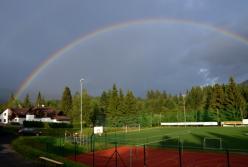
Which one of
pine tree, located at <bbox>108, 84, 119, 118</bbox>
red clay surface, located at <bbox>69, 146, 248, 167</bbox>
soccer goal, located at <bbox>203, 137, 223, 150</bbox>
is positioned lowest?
red clay surface, located at <bbox>69, 146, 248, 167</bbox>

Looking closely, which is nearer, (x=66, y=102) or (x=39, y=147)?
(x=39, y=147)

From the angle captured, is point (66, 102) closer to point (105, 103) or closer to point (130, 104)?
point (105, 103)

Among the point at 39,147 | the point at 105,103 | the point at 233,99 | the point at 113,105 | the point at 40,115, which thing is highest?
the point at 233,99

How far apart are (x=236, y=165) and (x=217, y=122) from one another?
4827 centimetres

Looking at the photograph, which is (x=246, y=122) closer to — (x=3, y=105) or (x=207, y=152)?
(x=207, y=152)

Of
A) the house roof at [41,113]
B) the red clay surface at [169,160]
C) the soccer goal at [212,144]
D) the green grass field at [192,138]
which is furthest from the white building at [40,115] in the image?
the red clay surface at [169,160]

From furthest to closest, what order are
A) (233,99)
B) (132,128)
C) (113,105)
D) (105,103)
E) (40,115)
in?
(105,103) < (40,115) < (113,105) < (233,99) < (132,128)

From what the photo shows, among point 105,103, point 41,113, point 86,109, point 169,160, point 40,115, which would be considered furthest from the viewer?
point 105,103

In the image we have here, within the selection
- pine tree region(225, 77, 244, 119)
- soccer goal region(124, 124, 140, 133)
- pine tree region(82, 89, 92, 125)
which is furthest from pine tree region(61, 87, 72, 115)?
pine tree region(225, 77, 244, 119)

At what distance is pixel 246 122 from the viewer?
201 feet

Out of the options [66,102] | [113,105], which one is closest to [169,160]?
[113,105]

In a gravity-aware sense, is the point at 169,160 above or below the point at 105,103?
below

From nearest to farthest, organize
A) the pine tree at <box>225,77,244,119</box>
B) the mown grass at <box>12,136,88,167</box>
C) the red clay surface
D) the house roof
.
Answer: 1. the red clay surface
2. the mown grass at <box>12,136,88,167</box>
3. the pine tree at <box>225,77,244,119</box>
4. the house roof

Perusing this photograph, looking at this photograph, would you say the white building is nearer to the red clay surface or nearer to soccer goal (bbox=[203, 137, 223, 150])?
soccer goal (bbox=[203, 137, 223, 150])
